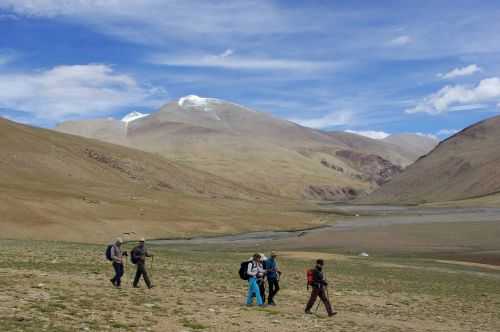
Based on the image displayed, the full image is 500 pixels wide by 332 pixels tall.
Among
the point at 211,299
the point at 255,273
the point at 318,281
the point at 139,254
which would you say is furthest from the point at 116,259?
the point at 318,281

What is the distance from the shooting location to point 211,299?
71.9 feet

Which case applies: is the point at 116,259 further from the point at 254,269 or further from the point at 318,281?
the point at 318,281

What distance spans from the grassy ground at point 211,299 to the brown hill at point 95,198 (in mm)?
30778

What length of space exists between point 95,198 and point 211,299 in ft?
205

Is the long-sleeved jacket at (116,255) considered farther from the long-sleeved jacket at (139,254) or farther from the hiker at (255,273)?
the hiker at (255,273)

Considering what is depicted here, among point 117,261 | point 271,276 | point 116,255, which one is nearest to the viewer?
point 271,276

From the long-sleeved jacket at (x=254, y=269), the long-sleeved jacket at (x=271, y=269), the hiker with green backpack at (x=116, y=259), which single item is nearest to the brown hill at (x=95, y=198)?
the hiker with green backpack at (x=116, y=259)

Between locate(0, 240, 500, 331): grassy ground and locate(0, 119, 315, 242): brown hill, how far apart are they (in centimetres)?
3078

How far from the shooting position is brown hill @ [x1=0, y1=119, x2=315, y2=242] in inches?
2547

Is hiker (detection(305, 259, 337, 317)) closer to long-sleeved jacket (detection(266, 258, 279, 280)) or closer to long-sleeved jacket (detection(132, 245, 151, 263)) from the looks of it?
long-sleeved jacket (detection(266, 258, 279, 280))

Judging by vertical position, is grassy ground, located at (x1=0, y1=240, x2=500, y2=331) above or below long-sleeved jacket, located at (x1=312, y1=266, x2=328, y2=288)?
below

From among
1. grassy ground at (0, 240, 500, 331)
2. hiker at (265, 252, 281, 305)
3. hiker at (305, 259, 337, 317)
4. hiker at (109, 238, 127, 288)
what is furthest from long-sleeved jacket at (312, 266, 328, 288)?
hiker at (109, 238, 127, 288)

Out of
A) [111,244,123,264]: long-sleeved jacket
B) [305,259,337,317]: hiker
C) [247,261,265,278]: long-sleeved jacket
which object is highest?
[111,244,123,264]: long-sleeved jacket

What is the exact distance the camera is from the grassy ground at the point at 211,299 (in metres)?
16.7
